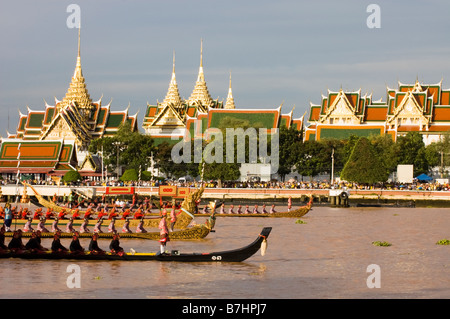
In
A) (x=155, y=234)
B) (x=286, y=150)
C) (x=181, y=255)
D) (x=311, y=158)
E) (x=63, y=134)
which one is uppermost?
(x=63, y=134)

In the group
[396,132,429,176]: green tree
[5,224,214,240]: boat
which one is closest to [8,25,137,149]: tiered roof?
[396,132,429,176]: green tree

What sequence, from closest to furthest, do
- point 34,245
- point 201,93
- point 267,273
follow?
point 267,273 < point 34,245 < point 201,93

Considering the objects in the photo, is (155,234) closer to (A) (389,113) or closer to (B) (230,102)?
(A) (389,113)

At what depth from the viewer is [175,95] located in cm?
13725

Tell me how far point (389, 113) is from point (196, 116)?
27445 mm

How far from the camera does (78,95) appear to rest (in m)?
129

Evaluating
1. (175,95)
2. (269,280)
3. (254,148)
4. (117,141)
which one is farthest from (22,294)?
(175,95)

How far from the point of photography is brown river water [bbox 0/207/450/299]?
80.0 ft

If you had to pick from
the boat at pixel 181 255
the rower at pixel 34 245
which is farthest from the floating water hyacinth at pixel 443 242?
the rower at pixel 34 245

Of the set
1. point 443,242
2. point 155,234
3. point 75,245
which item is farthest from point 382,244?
point 75,245

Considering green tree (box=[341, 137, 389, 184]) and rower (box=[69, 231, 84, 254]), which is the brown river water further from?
green tree (box=[341, 137, 389, 184])

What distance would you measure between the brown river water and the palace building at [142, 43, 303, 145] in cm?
6030
